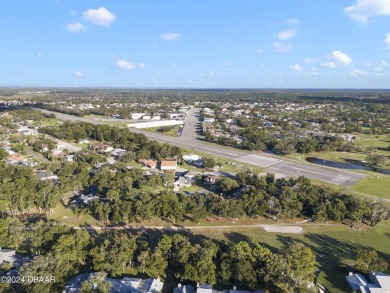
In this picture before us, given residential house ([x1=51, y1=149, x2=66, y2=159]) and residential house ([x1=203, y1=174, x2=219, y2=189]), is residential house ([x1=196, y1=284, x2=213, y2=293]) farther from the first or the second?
residential house ([x1=51, y1=149, x2=66, y2=159])

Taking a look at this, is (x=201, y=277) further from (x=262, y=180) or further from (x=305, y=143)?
(x=305, y=143)

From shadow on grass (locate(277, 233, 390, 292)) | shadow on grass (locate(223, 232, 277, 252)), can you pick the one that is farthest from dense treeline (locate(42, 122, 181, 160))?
shadow on grass (locate(277, 233, 390, 292))

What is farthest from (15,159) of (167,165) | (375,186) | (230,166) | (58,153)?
(375,186)

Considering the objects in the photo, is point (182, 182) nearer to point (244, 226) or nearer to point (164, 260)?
point (244, 226)

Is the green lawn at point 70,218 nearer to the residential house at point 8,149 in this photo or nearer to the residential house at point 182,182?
the residential house at point 182,182

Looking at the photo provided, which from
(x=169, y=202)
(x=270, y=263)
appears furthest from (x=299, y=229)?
(x=169, y=202)
